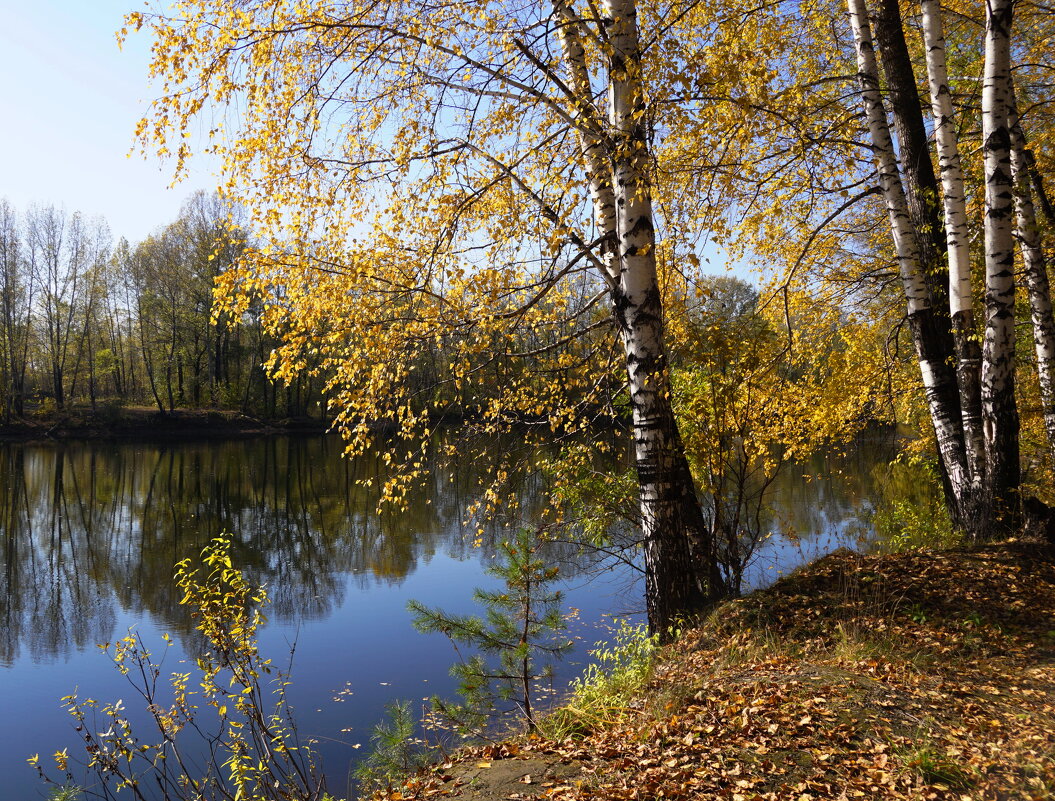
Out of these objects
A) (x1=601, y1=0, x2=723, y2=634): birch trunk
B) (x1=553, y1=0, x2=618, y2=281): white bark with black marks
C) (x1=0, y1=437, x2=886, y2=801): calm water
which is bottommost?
(x1=0, y1=437, x2=886, y2=801): calm water

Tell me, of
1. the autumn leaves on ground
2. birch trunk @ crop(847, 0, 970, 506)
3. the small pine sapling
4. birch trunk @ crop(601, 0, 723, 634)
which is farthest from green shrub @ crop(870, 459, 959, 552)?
the small pine sapling

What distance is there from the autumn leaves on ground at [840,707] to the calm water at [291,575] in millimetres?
3446

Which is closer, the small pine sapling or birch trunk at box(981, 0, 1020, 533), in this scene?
birch trunk at box(981, 0, 1020, 533)

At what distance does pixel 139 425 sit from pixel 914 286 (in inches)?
1564

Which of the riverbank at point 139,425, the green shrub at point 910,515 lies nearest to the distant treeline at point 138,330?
the riverbank at point 139,425

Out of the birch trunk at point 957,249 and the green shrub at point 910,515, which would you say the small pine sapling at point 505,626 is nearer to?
the green shrub at point 910,515

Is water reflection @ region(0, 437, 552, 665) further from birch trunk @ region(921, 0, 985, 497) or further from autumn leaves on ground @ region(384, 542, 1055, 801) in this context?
birch trunk @ region(921, 0, 985, 497)

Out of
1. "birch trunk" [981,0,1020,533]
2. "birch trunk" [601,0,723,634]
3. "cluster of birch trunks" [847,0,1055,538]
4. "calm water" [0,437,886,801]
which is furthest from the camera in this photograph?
"calm water" [0,437,886,801]

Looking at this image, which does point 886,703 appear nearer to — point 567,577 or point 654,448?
point 654,448

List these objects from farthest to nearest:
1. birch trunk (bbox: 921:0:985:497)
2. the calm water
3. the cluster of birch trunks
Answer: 1. the calm water
2. birch trunk (bbox: 921:0:985:497)
3. the cluster of birch trunks

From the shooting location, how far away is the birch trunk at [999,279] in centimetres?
588

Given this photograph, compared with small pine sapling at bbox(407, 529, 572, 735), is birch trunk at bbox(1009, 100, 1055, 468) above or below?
above

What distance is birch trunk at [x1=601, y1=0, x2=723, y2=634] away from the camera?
502cm

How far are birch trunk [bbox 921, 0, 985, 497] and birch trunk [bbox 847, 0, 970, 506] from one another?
0.85ft
